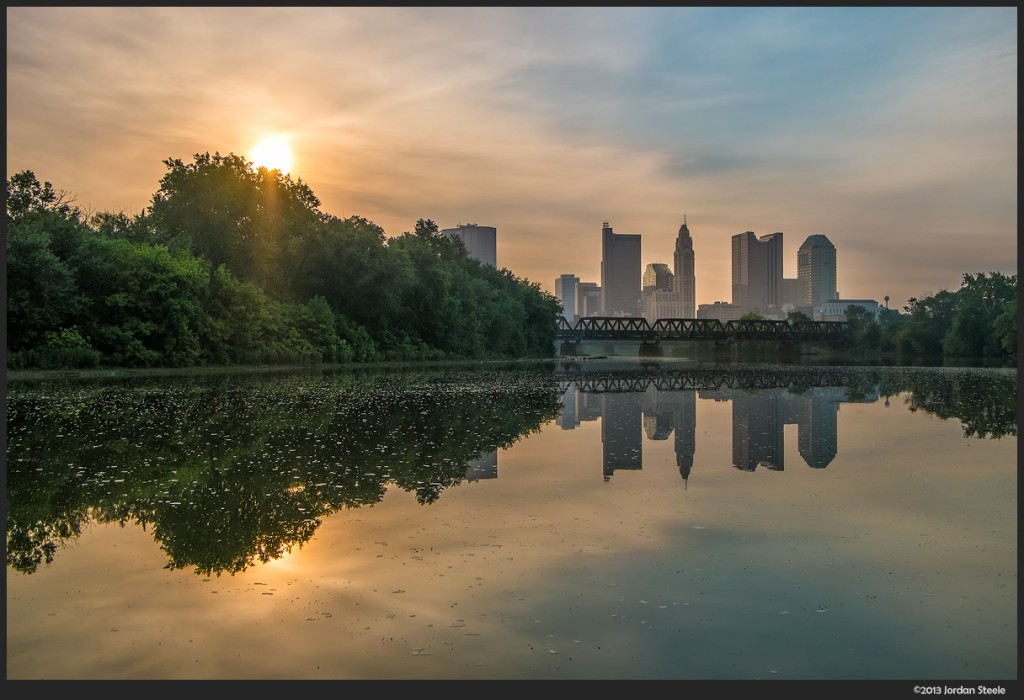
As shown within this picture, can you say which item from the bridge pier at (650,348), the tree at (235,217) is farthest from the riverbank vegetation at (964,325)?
the tree at (235,217)

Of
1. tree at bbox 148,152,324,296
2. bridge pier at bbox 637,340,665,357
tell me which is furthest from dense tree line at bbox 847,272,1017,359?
tree at bbox 148,152,324,296

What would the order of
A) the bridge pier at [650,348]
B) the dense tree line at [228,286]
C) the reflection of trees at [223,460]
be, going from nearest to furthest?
the reflection of trees at [223,460] → the dense tree line at [228,286] → the bridge pier at [650,348]

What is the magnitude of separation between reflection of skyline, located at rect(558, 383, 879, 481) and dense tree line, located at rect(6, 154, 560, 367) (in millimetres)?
27847

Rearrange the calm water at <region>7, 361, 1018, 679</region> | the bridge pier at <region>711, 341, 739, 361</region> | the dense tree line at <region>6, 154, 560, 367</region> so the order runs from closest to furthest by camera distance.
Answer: the calm water at <region>7, 361, 1018, 679</region> → the dense tree line at <region>6, 154, 560, 367</region> → the bridge pier at <region>711, 341, 739, 361</region>

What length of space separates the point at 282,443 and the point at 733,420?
15.0 metres

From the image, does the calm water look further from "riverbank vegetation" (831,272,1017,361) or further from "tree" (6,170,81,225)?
"riverbank vegetation" (831,272,1017,361)

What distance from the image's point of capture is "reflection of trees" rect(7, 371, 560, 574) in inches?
449

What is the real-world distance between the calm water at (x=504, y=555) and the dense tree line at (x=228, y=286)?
28.5 m

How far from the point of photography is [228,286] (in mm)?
58594

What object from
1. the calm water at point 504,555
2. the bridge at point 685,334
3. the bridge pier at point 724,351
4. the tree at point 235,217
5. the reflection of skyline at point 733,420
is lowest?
the calm water at point 504,555

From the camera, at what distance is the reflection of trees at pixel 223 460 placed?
11406mm

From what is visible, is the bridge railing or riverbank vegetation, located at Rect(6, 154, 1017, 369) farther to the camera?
the bridge railing

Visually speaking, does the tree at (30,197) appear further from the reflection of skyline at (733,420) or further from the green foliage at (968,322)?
the green foliage at (968,322)

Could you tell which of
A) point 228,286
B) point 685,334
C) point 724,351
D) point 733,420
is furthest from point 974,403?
point 724,351
